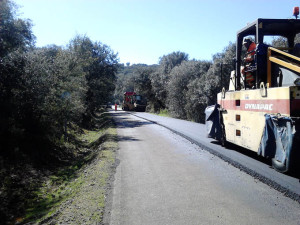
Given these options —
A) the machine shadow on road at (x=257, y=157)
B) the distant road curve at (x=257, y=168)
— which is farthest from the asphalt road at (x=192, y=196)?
the machine shadow on road at (x=257, y=157)

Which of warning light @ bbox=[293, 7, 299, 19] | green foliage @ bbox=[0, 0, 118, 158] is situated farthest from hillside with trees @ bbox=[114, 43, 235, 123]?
green foliage @ bbox=[0, 0, 118, 158]

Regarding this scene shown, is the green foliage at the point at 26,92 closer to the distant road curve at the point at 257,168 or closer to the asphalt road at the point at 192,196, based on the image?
the asphalt road at the point at 192,196

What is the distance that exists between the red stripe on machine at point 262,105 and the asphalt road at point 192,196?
63.7 inches

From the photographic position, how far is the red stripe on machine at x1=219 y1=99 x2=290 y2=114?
245 inches

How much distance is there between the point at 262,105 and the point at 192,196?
3.11m

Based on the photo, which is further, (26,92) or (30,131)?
(30,131)

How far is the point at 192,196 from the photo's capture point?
220 inches

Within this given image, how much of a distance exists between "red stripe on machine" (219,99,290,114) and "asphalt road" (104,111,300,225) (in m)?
1.62

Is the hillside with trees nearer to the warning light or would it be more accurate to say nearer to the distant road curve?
the distant road curve

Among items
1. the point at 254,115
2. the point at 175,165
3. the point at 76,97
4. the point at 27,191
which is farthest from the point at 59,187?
the point at 76,97

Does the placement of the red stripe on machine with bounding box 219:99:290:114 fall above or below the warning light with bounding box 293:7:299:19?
below

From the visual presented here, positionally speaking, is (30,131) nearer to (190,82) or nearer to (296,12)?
(296,12)

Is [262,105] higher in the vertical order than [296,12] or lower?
lower

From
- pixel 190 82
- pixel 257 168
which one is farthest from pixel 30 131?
pixel 190 82
